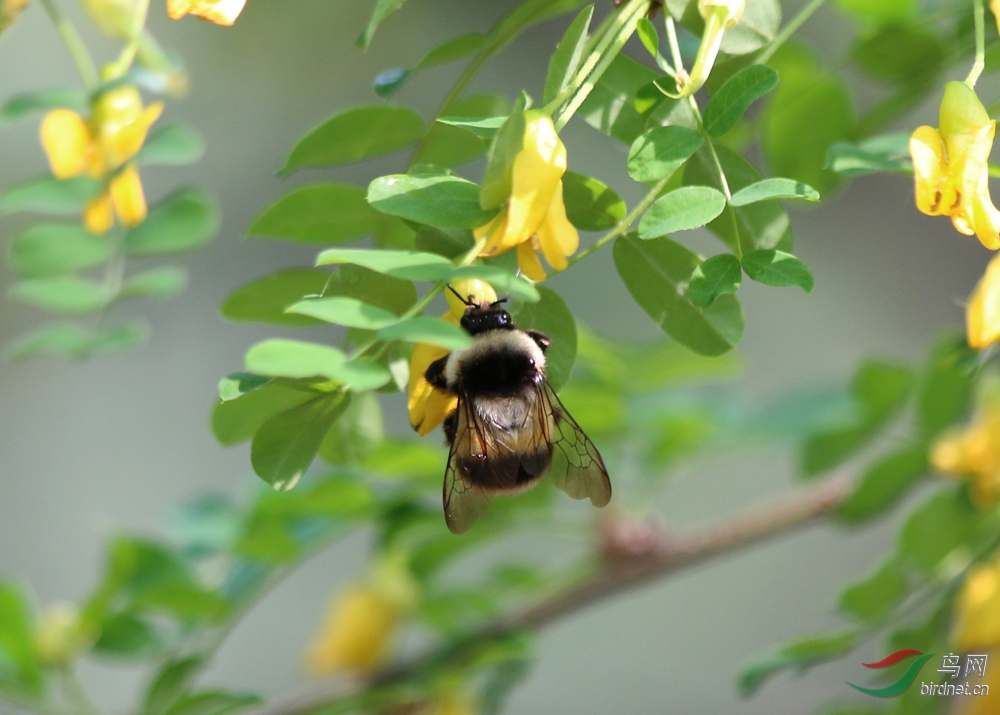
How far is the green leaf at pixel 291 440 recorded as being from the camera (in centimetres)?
40

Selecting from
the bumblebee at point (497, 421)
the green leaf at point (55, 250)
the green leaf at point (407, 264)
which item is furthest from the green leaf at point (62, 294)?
the green leaf at point (407, 264)

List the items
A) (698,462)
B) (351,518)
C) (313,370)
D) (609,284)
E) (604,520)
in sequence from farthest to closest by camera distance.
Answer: (609,284), (698,462), (604,520), (351,518), (313,370)

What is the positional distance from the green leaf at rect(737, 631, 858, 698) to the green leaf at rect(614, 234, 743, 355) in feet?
1.14

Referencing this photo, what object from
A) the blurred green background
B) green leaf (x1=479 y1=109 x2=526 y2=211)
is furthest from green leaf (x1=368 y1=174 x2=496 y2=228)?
the blurred green background

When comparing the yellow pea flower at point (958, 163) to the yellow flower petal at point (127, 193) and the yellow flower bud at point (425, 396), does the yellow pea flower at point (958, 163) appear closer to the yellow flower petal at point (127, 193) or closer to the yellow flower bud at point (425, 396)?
the yellow flower bud at point (425, 396)

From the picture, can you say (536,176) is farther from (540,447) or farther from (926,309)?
(926,309)

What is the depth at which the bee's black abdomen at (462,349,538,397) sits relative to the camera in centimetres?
55

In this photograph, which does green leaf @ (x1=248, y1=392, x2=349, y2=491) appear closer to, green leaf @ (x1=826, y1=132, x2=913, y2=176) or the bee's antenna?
the bee's antenna

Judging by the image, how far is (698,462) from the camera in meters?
1.11

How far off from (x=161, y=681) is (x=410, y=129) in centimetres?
35

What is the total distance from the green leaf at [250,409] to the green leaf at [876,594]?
488mm

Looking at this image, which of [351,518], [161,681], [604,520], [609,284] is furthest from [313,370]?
[609,284]

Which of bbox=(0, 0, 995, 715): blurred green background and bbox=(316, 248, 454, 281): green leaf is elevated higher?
bbox=(0, 0, 995, 715): blurred green background

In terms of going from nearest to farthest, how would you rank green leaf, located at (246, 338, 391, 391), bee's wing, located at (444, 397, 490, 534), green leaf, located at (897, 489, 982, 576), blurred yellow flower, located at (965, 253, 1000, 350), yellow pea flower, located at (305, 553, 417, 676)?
green leaf, located at (246, 338, 391, 391), blurred yellow flower, located at (965, 253, 1000, 350), bee's wing, located at (444, 397, 490, 534), green leaf, located at (897, 489, 982, 576), yellow pea flower, located at (305, 553, 417, 676)
